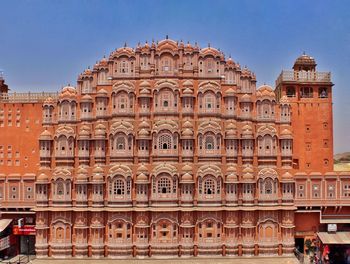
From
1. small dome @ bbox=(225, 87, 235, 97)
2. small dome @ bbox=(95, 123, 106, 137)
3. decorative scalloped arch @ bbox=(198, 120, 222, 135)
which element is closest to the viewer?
decorative scalloped arch @ bbox=(198, 120, 222, 135)

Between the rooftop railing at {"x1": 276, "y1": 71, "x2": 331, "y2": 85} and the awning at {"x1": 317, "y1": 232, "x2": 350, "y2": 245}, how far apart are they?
47.4 ft

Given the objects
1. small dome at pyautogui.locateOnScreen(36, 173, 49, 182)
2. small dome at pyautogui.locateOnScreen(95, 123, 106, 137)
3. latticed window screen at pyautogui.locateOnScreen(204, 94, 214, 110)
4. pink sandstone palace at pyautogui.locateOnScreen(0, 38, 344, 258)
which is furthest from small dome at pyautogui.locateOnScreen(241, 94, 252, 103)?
small dome at pyautogui.locateOnScreen(36, 173, 49, 182)

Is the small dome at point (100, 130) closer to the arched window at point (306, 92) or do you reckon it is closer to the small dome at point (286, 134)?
the small dome at point (286, 134)

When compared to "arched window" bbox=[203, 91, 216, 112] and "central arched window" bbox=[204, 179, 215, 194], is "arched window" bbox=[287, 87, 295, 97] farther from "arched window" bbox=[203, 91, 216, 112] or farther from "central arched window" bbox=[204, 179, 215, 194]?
"central arched window" bbox=[204, 179, 215, 194]

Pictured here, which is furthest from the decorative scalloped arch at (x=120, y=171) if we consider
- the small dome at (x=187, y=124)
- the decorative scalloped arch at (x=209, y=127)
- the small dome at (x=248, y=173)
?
the small dome at (x=248, y=173)

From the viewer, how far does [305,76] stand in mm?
42438

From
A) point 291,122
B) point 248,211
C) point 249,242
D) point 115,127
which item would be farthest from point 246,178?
point 115,127

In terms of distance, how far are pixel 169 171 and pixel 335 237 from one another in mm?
15131

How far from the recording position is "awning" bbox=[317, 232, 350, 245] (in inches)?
1422

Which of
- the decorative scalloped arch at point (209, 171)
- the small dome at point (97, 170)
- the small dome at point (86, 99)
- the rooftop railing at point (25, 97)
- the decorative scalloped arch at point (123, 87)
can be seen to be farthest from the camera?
the rooftop railing at point (25, 97)

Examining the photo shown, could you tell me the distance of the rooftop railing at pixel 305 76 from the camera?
4216 centimetres

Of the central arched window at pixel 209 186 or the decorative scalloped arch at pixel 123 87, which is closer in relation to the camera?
the central arched window at pixel 209 186

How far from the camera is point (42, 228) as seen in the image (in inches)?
1428

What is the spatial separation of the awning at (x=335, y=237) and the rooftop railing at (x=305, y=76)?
14438mm
